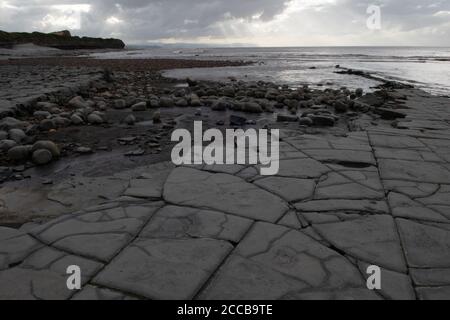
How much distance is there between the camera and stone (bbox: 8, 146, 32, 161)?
4.21m

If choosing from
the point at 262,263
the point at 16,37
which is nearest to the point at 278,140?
the point at 262,263

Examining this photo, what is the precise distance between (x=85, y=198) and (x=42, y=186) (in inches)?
24.0

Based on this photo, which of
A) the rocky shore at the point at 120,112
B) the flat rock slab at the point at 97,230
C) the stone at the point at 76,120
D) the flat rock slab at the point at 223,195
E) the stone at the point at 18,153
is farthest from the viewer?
the stone at the point at 76,120

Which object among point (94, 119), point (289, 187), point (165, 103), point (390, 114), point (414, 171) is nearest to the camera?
point (289, 187)

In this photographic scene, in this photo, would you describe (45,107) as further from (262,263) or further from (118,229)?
(262,263)

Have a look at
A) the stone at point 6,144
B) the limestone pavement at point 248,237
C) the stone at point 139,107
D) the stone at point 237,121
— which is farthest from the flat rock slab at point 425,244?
the stone at point 139,107

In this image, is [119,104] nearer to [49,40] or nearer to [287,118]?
[287,118]

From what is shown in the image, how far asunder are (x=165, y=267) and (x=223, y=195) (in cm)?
107

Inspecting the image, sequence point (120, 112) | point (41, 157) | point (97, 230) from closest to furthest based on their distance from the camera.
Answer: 1. point (97, 230)
2. point (41, 157)
3. point (120, 112)

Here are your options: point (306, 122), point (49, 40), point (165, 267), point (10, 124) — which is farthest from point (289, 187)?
point (49, 40)

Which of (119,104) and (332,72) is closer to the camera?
(119,104)

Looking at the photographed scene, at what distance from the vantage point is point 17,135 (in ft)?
15.9

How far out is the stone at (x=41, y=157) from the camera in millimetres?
4098

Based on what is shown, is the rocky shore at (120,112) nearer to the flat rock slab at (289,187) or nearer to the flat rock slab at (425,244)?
the flat rock slab at (289,187)
